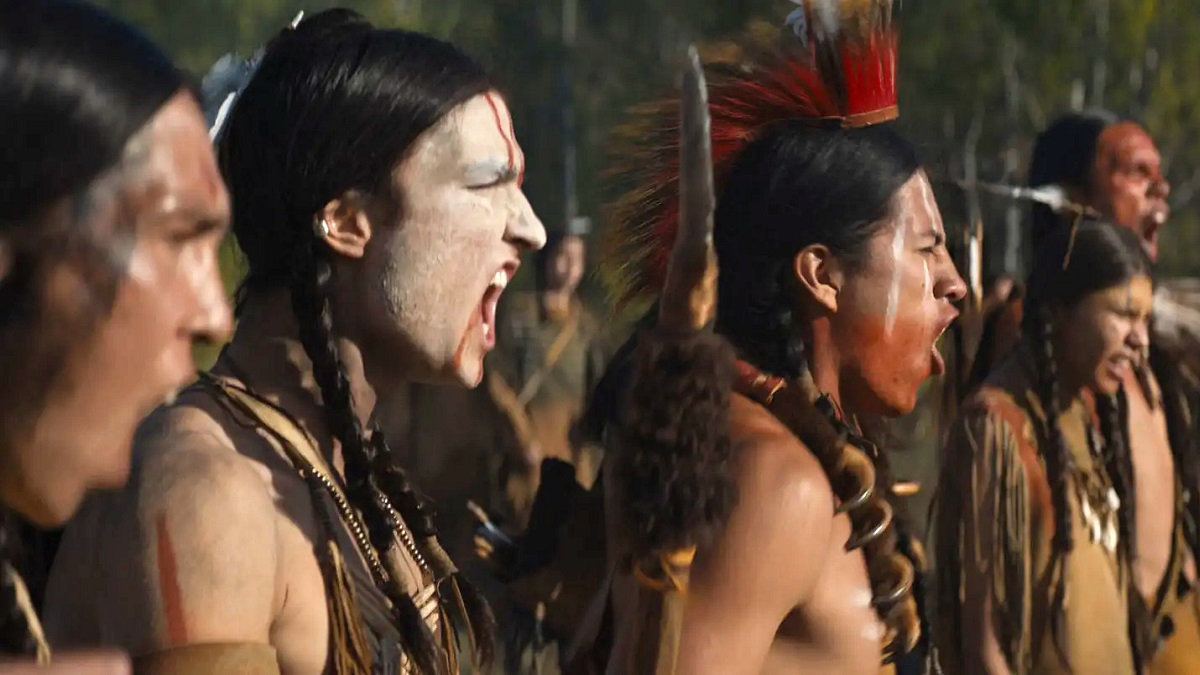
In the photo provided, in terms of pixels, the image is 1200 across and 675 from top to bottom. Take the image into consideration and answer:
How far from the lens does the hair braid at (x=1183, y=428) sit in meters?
6.04

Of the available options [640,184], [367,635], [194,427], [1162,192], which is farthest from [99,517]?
[1162,192]

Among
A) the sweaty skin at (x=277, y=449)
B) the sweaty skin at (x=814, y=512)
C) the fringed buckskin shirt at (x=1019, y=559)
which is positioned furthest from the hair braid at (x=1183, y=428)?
the sweaty skin at (x=277, y=449)

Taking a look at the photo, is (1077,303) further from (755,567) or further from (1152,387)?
(755,567)

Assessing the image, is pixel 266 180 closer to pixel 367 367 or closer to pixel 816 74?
pixel 367 367

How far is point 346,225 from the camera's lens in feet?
9.34

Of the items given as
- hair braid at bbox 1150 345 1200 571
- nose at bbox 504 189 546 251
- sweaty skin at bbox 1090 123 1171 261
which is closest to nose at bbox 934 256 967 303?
nose at bbox 504 189 546 251

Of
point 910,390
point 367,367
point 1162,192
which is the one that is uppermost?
point 367,367

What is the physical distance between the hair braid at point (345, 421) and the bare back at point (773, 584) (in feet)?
1.30

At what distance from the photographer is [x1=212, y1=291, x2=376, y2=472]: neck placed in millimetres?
2826

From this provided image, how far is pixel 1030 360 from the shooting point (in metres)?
5.82

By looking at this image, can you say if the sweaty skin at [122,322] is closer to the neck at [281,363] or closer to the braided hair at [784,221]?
the neck at [281,363]

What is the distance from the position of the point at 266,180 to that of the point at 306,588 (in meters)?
0.59

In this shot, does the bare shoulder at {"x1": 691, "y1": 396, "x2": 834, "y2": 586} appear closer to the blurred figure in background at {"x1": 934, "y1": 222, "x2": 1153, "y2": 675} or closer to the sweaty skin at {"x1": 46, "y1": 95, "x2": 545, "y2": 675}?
the sweaty skin at {"x1": 46, "y1": 95, "x2": 545, "y2": 675}

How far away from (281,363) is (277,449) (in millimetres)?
167
